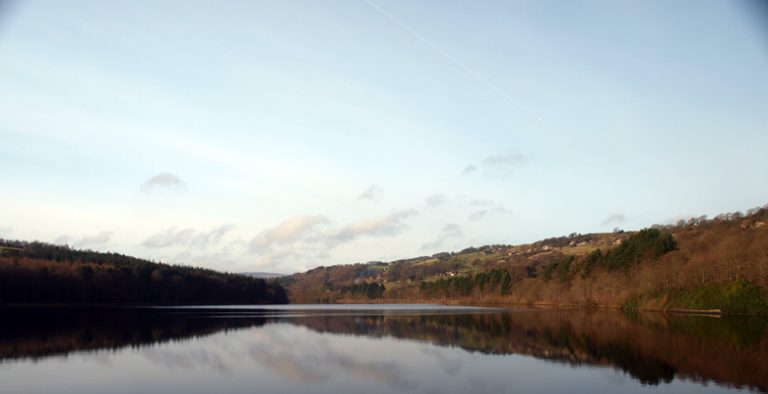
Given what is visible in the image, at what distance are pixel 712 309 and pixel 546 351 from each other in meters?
47.4

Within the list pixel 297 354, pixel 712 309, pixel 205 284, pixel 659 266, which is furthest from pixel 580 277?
pixel 205 284

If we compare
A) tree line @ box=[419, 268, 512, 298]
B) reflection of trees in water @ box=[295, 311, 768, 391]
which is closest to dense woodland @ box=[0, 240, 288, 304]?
tree line @ box=[419, 268, 512, 298]

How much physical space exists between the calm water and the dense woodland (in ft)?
267

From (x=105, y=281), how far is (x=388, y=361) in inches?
4766

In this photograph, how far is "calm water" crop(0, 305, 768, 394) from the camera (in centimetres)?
2212

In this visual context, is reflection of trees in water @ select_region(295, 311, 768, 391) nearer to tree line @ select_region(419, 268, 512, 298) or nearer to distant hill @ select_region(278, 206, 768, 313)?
distant hill @ select_region(278, 206, 768, 313)

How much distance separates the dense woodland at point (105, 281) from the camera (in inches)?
4616

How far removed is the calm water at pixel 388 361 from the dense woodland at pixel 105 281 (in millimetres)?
81492

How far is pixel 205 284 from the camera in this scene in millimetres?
169375

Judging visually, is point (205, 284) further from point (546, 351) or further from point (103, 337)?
point (546, 351)

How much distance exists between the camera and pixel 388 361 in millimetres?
29516

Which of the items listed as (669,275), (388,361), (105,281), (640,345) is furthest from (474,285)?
(388,361)

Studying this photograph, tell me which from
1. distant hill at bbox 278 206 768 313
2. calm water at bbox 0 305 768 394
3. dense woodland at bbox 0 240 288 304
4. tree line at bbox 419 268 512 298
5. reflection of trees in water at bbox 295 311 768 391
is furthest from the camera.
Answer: tree line at bbox 419 268 512 298

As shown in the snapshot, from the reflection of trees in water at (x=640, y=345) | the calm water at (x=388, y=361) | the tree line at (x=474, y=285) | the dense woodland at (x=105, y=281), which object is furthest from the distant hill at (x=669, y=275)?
the dense woodland at (x=105, y=281)
